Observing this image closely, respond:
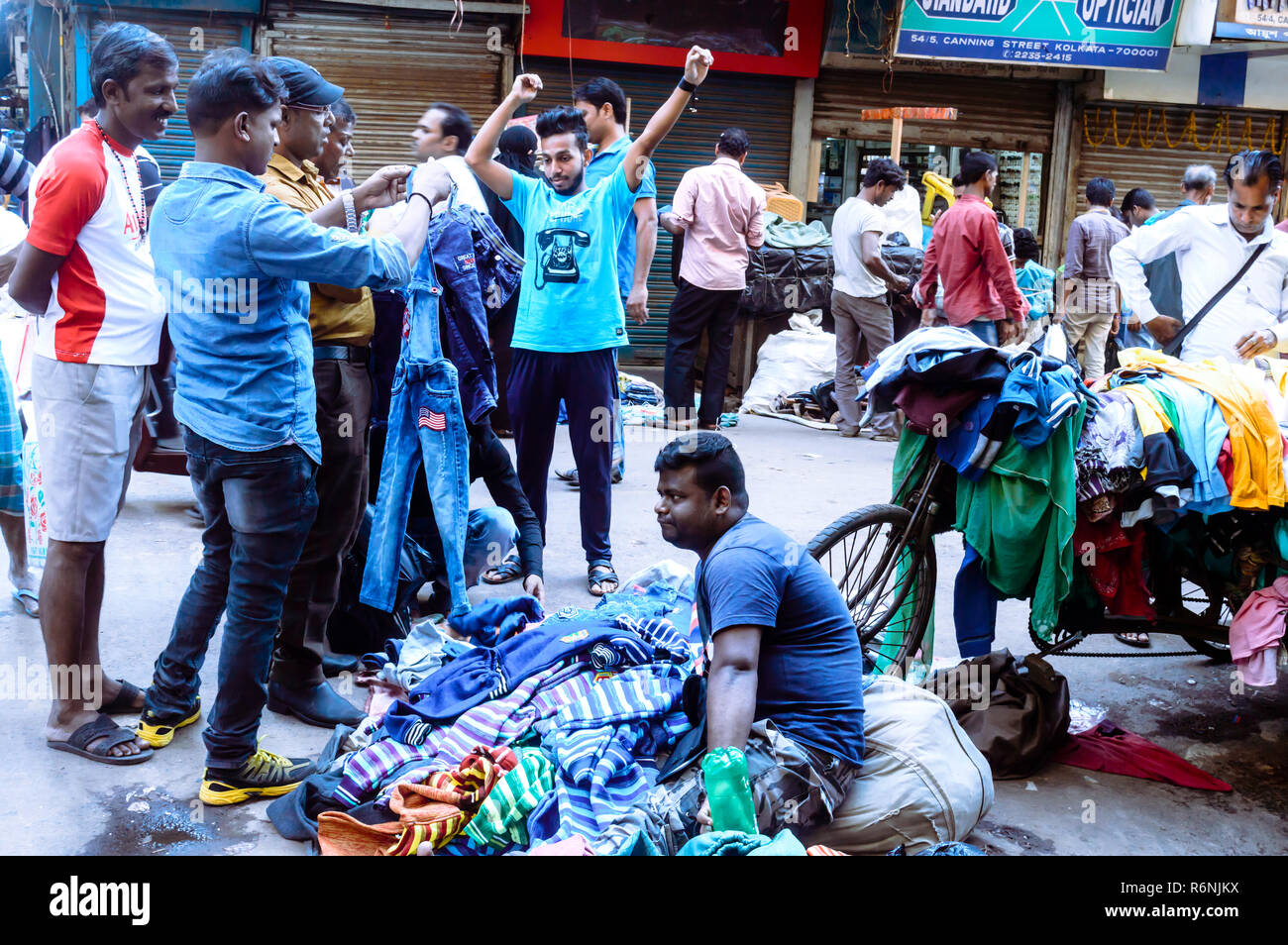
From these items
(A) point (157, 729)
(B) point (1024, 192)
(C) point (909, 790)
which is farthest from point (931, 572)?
(B) point (1024, 192)

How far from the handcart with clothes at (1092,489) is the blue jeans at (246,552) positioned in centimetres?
168

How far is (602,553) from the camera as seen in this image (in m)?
5.47

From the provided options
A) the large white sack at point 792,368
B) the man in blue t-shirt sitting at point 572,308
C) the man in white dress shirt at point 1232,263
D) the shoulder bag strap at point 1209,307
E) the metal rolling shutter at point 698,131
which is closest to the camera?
the man in white dress shirt at point 1232,263

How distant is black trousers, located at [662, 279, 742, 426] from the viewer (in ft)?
28.8

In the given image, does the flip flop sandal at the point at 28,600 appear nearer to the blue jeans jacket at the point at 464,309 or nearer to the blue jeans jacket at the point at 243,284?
→ the blue jeans jacket at the point at 464,309

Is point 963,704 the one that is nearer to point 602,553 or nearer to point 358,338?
point 602,553

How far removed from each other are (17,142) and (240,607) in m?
10.8

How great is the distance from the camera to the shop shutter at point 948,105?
39.9ft

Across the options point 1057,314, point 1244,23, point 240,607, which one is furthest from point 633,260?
point 1244,23

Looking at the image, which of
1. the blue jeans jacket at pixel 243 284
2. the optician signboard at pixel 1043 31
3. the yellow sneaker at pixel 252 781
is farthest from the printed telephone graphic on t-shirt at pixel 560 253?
the optician signboard at pixel 1043 31

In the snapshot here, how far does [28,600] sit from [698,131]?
339 inches

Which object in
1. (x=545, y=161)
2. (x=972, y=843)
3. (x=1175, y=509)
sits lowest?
(x=972, y=843)

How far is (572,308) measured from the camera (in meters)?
5.27

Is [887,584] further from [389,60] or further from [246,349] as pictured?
[389,60]
